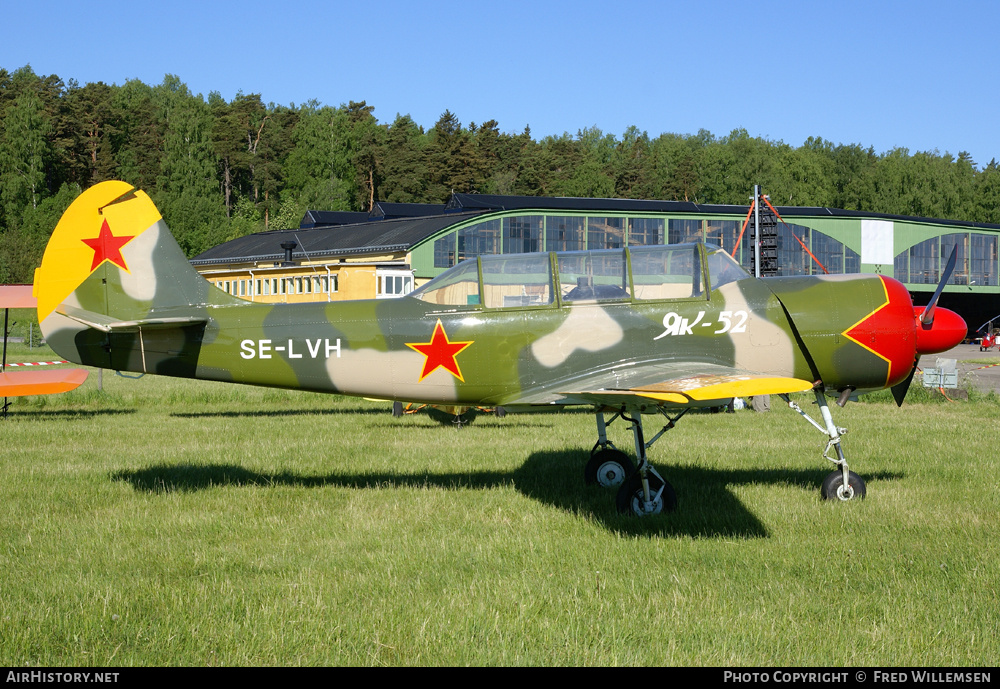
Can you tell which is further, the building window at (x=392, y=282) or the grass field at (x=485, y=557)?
the building window at (x=392, y=282)

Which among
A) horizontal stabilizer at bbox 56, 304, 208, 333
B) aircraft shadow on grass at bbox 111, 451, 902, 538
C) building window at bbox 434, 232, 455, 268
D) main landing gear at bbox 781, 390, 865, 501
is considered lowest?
aircraft shadow on grass at bbox 111, 451, 902, 538

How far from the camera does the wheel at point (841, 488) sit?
854 centimetres

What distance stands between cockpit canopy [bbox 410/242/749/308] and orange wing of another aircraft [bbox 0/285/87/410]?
34.1ft

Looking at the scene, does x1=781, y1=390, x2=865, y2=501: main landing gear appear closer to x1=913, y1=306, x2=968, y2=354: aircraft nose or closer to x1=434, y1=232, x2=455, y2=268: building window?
x1=913, y1=306, x2=968, y2=354: aircraft nose

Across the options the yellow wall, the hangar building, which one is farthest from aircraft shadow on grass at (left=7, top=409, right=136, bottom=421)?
the hangar building

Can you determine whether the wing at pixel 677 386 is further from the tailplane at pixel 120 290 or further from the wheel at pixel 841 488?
the tailplane at pixel 120 290

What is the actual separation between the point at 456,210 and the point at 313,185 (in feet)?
155

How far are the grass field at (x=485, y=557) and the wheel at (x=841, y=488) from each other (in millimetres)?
155

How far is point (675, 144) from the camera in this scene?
146 m

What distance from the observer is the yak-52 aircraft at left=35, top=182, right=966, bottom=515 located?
334 inches

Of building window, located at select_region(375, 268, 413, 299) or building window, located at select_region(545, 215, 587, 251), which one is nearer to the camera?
building window, located at select_region(375, 268, 413, 299)

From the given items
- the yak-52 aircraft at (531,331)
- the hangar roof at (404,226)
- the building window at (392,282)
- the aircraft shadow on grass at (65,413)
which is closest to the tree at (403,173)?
the hangar roof at (404,226)
